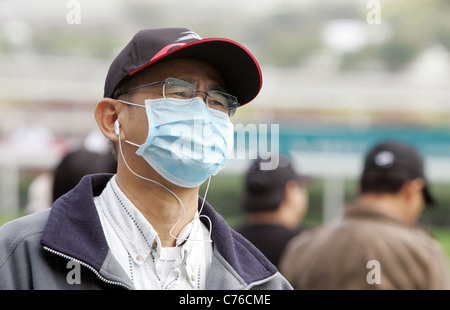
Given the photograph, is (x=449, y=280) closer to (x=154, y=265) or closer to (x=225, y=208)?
(x=154, y=265)

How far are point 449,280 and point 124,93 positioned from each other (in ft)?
7.97

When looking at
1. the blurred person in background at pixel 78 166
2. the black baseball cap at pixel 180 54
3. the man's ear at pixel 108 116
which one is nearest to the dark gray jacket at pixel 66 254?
the man's ear at pixel 108 116

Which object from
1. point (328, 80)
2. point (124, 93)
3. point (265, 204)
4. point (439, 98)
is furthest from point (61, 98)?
point (124, 93)

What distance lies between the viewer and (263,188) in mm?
4867

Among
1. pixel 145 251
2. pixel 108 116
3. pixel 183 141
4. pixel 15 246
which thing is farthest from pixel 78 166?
pixel 15 246

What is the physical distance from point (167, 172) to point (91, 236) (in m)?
0.35

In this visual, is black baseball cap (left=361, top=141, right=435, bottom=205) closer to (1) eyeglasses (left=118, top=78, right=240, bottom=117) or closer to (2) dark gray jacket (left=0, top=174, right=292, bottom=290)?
(1) eyeglasses (left=118, top=78, right=240, bottom=117)

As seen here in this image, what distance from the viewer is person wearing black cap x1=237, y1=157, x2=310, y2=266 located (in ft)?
15.6

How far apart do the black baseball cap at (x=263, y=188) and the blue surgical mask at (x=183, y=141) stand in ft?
7.81

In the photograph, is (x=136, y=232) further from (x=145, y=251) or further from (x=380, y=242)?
(x=380, y=242)

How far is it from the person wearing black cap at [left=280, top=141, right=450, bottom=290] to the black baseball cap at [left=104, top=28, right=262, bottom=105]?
1.71 meters
